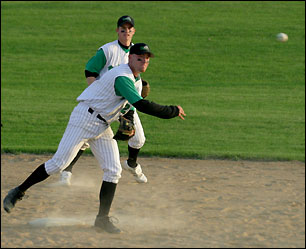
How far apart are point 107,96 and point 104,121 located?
0.97ft

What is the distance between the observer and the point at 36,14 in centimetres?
2723

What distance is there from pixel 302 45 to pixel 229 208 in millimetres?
16808

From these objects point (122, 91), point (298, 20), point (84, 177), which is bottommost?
point (84, 177)

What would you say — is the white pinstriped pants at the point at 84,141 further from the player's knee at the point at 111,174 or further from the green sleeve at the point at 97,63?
the green sleeve at the point at 97,63

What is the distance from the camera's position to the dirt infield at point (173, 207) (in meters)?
6.70

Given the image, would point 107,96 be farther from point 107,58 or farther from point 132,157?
point 132,157

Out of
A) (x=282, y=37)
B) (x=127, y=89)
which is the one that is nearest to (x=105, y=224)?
(x=127, y=89)

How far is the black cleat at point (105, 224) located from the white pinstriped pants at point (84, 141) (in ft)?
1.46

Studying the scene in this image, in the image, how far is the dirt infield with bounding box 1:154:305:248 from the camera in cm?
670

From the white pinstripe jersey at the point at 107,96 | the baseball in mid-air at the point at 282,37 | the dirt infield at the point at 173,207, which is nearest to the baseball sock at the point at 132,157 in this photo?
the dirt infield at the point at 173,207

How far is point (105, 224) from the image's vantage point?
6.93 metres

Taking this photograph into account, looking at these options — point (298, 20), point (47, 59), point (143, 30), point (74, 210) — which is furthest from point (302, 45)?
point (74, 210)

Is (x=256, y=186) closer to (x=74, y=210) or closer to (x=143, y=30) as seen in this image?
(x=74, y=210)

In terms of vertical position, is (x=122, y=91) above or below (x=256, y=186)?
above
